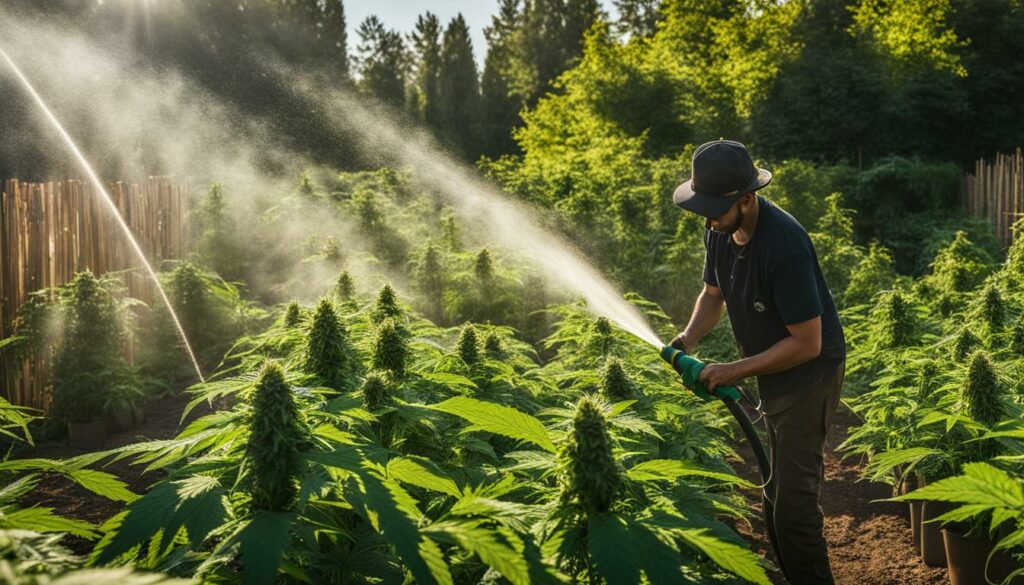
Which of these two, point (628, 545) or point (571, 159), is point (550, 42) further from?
point (628, 545)

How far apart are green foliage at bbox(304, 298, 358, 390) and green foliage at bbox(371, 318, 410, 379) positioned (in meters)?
0.17

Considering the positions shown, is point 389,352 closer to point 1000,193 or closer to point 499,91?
point 1000,193

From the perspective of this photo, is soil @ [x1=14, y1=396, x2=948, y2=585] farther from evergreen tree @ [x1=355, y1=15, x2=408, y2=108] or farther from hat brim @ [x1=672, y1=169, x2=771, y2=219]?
evergreen tree @ [x1=355, y1=15, x2=408, y2=108]

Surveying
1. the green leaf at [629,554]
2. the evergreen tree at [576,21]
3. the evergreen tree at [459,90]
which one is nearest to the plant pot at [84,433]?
the green leaf at [629,554]

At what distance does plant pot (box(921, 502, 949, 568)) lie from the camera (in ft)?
13.2

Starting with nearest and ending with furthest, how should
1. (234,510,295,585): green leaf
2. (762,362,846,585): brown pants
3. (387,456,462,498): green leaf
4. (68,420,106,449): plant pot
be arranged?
(234,510,295,585): green leaf, (387,456,462,498): green leaf, (762,362,846,585): brown pants, (68,420,106,449): plant pot

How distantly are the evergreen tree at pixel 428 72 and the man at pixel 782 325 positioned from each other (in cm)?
3340

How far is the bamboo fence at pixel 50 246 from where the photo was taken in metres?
6.09

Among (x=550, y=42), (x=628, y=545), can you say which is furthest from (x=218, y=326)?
(x=550, y=42)

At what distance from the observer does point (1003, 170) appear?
49.8 feet

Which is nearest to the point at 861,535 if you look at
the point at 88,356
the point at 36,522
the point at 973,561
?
the point at 973,561

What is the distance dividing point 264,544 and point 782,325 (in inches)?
102

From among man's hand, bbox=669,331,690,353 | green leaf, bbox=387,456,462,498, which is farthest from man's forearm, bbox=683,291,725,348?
green leaf, bbox=387,456,462,498

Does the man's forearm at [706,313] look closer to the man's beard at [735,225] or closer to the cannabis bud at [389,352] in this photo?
the man's beard at [735,225]
